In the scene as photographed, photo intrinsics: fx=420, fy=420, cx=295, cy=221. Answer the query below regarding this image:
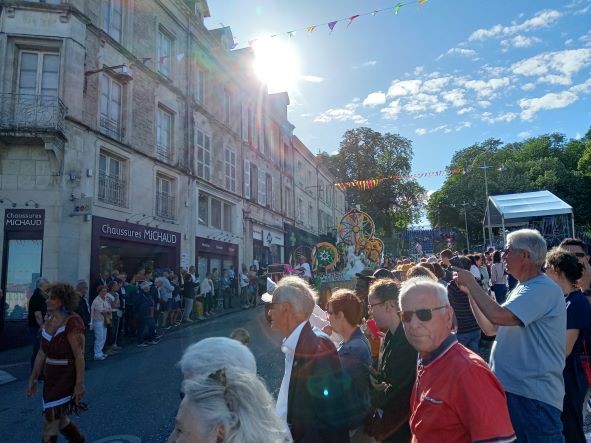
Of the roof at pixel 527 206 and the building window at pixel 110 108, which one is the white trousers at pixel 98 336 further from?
the roof at pixel 527 206

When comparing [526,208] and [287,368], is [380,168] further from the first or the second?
[287,368]

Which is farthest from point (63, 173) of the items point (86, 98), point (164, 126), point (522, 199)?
point (522, 199)

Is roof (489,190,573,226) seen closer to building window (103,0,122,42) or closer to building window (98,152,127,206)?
building window (98,152,127,206)

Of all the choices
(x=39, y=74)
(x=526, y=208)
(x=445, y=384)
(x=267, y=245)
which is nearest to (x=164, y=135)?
(x=39, y=74)

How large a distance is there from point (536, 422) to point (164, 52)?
19116 millimetres

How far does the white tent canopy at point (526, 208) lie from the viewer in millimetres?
12750

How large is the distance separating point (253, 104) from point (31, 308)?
21.5 meters

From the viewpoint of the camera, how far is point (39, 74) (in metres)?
12.6

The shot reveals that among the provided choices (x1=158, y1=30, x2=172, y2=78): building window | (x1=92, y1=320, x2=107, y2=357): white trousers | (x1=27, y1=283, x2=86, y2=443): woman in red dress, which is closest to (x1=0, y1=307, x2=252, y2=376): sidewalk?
(x1=92, y1=320, x2=107, y2=357): white trousers

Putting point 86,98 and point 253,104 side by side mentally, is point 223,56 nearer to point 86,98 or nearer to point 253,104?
point 253,104

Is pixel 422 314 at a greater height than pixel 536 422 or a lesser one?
greater

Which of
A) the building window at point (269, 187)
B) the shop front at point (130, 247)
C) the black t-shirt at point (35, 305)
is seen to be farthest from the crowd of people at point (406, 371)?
the building window at point (269, 187)

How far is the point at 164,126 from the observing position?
17812 millimetres

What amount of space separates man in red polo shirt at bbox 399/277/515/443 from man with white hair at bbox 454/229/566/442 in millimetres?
629
